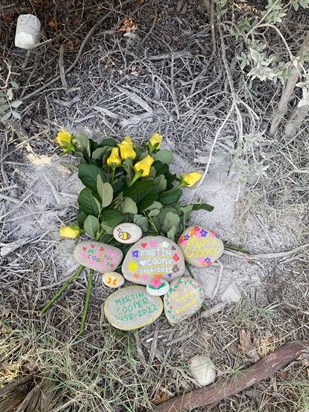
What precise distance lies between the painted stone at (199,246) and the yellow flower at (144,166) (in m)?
0.24

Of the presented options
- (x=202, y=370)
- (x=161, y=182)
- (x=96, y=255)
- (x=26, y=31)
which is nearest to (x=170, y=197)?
(x=161, y=182)

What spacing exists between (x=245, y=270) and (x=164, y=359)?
38 cm

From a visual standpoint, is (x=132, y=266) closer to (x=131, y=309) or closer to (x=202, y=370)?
(x=131, y=309)

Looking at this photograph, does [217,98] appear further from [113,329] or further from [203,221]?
[113,329]

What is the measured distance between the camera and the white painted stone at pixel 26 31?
1.51 metres

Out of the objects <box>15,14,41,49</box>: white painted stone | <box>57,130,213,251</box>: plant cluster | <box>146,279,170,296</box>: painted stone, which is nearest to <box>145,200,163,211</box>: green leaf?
<box>57,130,213,251</box>: plant cluster

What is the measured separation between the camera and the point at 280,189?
160 centimetres

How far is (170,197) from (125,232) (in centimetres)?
17

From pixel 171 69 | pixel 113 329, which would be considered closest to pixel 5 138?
pixel 171 69

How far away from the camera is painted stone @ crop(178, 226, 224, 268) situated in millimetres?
1425

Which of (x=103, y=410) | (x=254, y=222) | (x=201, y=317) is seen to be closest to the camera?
(x=103, y=410)

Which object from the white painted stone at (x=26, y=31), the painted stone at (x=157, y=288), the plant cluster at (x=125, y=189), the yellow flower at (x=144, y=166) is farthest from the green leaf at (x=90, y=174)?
the white painted stone at (x=26, y=31)

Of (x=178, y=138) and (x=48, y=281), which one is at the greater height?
(x=178, y=138)

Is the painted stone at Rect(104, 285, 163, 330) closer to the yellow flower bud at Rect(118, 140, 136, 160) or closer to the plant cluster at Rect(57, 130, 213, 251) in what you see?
the plant cluster at Rect(57, 130, 213, 251)
